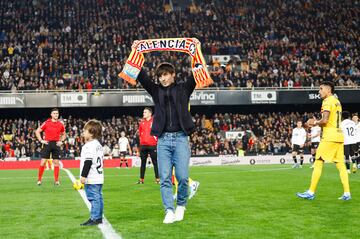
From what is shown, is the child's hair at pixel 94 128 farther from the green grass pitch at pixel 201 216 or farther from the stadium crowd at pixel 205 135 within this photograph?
the stadium crowd at pixel 205 135

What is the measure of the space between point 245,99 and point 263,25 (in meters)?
10.5

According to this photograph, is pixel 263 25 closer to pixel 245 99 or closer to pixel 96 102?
pixel 245 99

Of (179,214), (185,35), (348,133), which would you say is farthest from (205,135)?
(179,214)

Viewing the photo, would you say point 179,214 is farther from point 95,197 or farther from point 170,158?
point 95,197

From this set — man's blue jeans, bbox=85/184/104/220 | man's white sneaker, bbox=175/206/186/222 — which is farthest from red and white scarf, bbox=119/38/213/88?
man's white sneaker, bbox=175/206/186/222

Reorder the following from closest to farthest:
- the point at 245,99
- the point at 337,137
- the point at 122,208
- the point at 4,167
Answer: the point at 122,208
the point at 337,137
the point at 4,167
the point at 245,99

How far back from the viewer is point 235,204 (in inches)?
381

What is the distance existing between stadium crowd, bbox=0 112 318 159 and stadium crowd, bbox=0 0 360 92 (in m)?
2.64

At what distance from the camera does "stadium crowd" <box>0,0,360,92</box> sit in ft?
135

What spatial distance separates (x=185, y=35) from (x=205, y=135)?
35.0 feet

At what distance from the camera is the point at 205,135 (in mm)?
39375

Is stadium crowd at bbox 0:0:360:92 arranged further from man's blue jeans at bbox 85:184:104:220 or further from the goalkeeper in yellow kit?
man's blue jeans at bbox 85:184:104:220

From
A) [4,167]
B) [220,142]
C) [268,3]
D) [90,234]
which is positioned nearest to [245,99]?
[220,142]

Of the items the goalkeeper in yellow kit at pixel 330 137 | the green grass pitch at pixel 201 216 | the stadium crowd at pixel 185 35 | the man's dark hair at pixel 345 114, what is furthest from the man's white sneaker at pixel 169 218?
the stadium crowd at pixel 185 35
